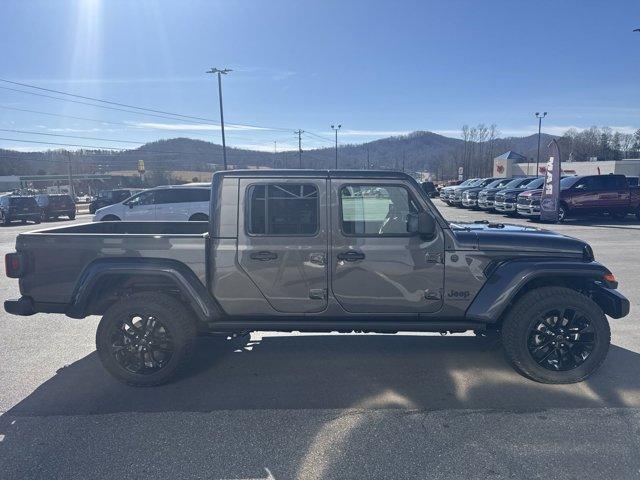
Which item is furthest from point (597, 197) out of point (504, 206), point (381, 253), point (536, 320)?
point (381, 253)

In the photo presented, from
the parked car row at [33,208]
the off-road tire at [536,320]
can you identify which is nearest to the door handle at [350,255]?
the off-road tire at [536,320]

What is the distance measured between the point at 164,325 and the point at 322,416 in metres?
1.63

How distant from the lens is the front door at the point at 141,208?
45.7 feet

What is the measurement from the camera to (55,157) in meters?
103

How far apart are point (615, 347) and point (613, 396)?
131 centimetres

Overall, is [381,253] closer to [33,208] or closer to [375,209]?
Result: [375,209]

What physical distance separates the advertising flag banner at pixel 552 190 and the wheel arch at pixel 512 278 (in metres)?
15.5

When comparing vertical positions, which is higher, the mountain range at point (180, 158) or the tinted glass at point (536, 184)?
the mountain range at point (180, 158)

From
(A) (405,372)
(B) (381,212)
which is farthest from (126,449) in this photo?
(B) (381,212)

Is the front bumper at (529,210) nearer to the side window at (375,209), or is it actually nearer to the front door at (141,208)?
the front door at (141,208)

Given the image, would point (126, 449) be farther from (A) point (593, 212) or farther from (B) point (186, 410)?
(A) point (593, 212)

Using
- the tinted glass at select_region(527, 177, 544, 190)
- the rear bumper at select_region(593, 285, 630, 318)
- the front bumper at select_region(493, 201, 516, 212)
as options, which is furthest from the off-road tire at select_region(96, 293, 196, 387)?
the tinted glass at select_region(527, 177, 544, 190)

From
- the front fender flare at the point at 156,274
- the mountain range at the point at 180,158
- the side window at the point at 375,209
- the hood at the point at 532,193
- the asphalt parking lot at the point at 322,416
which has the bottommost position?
the asphalt parking lot at the point at 322,416

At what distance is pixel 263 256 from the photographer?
3857 mm
